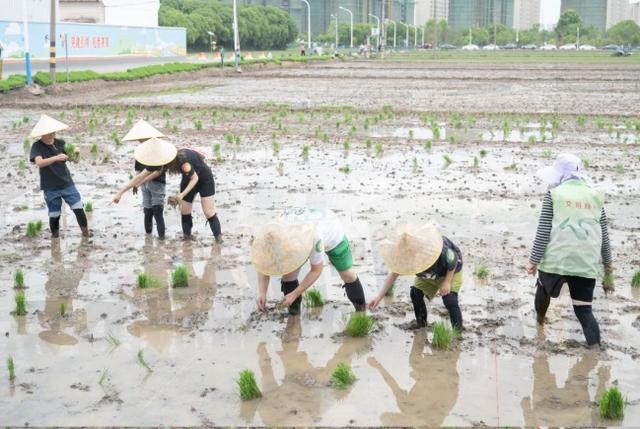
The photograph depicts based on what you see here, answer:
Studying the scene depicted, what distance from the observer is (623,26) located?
15162 cm

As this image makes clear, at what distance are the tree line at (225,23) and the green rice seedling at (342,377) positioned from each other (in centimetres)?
8651

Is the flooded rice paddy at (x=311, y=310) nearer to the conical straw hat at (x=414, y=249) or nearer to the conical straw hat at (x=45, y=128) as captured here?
the conical straw hat at (x=414, y=249)

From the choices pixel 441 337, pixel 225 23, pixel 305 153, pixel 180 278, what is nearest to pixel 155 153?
pixel 180 278

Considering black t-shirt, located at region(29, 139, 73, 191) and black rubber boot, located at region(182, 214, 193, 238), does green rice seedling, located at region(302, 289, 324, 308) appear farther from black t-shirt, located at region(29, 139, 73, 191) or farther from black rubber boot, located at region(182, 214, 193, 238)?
black t-shirt, located at region(29, 139, 73, 191)

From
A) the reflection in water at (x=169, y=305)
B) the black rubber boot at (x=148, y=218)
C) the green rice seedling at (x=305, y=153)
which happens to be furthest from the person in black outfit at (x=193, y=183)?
the green rice seedling at (x=305, y=153)

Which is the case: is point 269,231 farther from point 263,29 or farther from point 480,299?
point 263,29

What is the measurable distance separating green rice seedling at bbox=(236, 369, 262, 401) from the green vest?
242cm

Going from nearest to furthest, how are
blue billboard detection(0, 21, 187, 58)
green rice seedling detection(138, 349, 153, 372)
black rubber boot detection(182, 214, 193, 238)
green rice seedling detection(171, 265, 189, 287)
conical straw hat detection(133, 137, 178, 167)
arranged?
1. green rice seedling detection(138, 349, 153, 372)
2. green rice seedling detection(171, 265, 189, 287)
3. conical straw hat detection(133, 137, 178, 167)
4. black rubber boot detection(182, 214, 193, 238)
5. blue billboard detection(0, 21, 187, 58)

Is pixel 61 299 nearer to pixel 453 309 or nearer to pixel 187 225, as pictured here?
pixel 187 225

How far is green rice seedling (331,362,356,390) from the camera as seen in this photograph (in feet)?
19.8

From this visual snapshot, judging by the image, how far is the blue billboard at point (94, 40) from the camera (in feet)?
127

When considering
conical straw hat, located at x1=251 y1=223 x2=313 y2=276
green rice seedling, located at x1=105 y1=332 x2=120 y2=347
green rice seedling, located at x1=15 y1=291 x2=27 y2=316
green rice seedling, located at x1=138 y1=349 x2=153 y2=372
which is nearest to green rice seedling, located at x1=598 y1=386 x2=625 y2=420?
conical straw hat, located at x1=251 y1=223 x2=313 y2=276

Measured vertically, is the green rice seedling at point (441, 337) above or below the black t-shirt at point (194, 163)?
below

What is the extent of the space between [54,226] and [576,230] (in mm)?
6096
